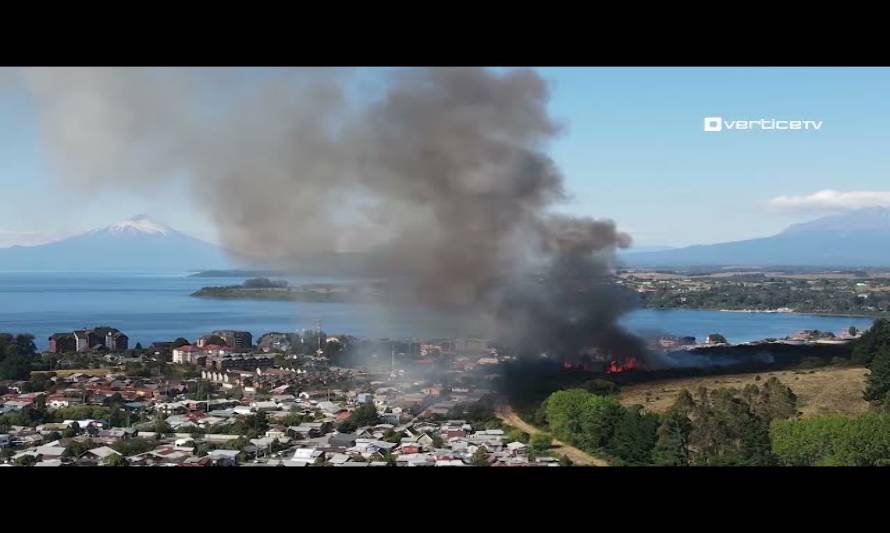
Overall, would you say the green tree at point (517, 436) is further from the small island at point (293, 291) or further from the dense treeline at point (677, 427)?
the small island at point (293, 291)

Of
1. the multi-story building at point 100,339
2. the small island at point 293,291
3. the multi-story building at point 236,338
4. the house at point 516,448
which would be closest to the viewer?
the house at point 516,448

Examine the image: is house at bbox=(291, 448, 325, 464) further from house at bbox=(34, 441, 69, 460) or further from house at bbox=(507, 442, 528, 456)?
house at bbox=(34, 441, 69, 460)

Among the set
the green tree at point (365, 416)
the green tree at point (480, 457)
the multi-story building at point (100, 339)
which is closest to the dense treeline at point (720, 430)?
the green tree at point (480, 457)

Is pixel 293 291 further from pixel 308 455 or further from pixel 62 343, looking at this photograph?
pixel 62 343

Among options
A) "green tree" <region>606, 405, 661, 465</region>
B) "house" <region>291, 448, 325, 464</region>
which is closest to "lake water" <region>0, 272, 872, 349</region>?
"green tree" <region>606, 405, 661, 465</region>

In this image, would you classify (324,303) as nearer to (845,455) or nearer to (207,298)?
(207,298)

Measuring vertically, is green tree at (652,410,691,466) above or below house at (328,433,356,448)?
below
